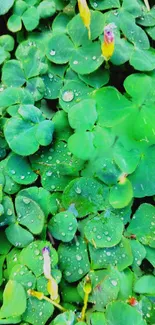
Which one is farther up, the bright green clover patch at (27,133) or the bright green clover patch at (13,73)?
the bright green clover patch at (13,73)

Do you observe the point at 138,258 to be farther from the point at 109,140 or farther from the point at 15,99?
the point at 15,99

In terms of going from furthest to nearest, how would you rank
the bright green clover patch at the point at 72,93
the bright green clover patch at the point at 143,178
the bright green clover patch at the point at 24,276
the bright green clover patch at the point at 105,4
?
the bright green clover patch at the point at 105,4 → the bright green clover patch at the point at 72,93 → the bright green clover patch at the point at 143,178 → the bright green clover patch at the point at 24,276

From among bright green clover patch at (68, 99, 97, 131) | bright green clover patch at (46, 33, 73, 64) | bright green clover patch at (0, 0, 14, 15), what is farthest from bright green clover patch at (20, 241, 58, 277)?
bright green clover patch at (0, 0, 14, 15)

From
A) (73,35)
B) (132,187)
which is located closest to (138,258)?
→ (132,187)

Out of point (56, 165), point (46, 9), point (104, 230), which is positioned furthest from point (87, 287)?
point (46, 9)

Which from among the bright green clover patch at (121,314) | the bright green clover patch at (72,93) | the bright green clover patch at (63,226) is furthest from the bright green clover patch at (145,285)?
the bright green clover patch at (72,93)

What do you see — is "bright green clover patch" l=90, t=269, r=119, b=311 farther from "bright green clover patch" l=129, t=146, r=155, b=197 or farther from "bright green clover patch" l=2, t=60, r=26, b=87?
"bright green clover patch" l=2, t=60, r=26, b=87

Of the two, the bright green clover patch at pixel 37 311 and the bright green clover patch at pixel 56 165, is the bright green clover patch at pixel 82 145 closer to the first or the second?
the bright green clover patch at pixel 56 165
